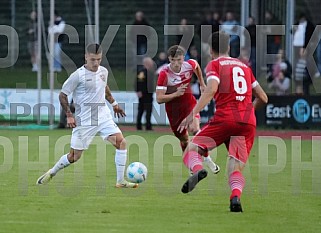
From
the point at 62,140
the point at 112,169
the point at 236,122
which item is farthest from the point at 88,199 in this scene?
the point at 62,140

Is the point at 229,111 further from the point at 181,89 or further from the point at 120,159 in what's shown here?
the point at 181,89

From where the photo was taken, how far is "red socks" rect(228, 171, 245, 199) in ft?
36.5

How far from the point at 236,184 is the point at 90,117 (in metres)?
3.36

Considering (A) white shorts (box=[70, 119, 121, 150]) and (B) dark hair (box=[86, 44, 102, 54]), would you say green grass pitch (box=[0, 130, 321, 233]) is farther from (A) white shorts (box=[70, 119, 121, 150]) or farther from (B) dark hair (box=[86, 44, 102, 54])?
(B) dark hair (box=[86, 44, 102, 54])


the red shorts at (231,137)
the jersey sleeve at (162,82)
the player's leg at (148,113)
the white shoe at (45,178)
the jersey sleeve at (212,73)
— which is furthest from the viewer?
the player's leg at (148,113)

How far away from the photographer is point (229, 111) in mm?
11344

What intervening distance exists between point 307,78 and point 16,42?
971 centimetres

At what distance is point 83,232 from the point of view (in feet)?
32.1

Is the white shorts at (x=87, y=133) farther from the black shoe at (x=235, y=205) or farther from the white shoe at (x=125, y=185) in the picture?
the black shoe at (x=235, y=205)

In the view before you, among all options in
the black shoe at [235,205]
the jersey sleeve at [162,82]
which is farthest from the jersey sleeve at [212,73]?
the jersey sleeve at [162,82]

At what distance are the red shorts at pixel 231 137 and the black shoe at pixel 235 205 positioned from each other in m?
0.53

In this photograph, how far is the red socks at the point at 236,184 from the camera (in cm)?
1112

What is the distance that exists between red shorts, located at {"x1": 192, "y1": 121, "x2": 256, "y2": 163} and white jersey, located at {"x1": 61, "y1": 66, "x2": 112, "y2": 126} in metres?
2.53

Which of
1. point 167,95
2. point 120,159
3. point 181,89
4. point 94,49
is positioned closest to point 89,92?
point 94,49
